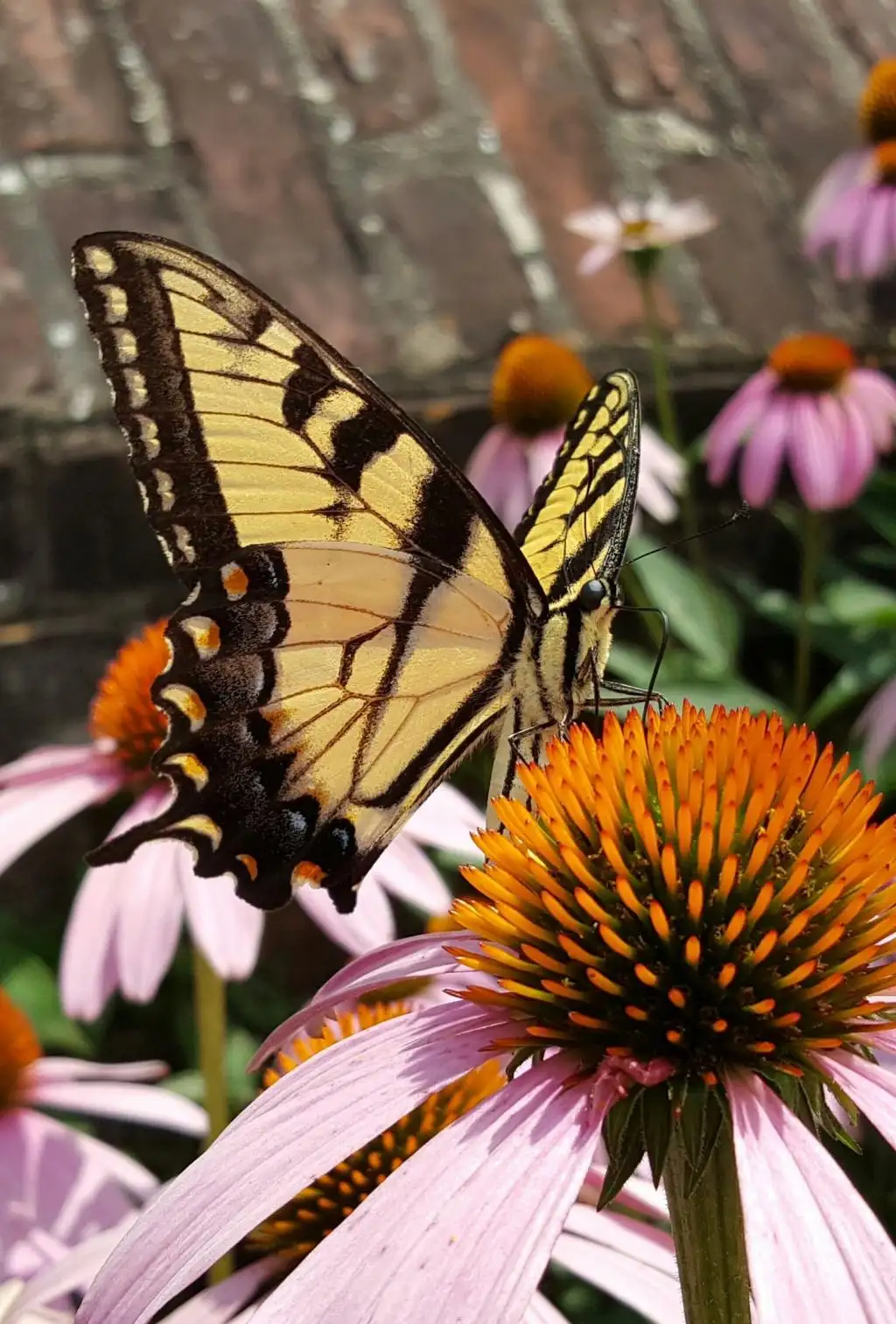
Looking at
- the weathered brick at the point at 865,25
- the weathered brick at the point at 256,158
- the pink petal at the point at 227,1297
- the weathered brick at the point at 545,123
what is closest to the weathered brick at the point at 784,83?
the weathered brick at the point at 865,25

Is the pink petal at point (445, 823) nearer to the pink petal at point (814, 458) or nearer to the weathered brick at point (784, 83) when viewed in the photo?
the pink petal at point (814, 458)

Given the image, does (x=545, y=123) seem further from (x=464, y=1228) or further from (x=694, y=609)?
(x=464, y=1228)

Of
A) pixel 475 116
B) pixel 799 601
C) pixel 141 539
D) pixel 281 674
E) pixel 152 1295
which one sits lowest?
pixel 152 1295

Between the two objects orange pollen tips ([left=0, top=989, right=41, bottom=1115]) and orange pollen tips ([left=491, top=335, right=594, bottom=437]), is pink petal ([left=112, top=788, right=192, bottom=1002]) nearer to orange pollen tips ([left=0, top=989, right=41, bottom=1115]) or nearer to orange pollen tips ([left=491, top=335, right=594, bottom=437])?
orange pollen tips ([left=0, top=989, right=41, bottom=1115])

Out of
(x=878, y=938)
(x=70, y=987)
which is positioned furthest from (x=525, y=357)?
(x=878, y=938)

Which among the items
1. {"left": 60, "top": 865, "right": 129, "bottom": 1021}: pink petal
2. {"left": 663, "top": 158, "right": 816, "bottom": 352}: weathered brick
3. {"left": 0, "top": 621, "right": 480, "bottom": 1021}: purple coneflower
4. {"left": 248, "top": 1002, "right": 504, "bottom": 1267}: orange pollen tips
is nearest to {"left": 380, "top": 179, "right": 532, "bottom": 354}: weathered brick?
{"left": 663, "top": 158, "right": 816, "bottom": 352}: weathered brick

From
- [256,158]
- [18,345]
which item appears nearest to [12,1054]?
[18,345]

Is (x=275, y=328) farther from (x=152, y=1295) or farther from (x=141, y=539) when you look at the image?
(x=141, y=539)
